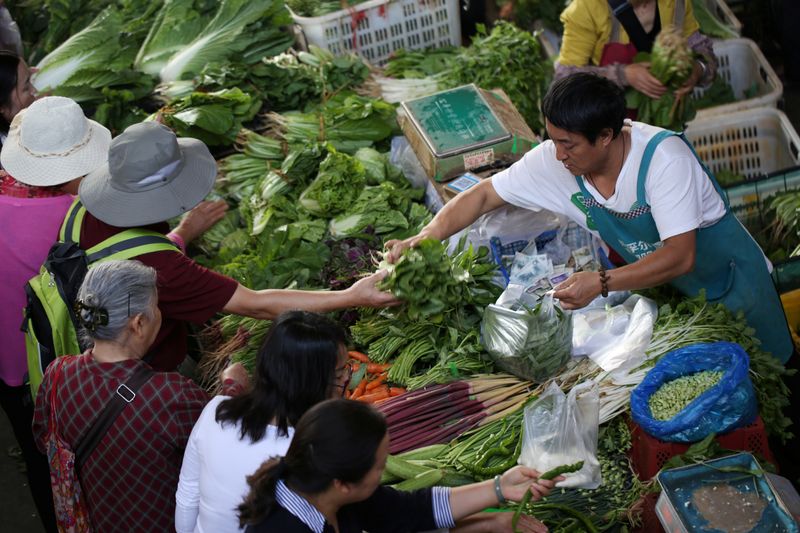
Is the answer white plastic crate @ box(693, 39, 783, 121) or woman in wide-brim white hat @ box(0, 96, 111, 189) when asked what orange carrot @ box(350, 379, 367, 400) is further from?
white plastic crate @ box(693, 39, 783, 121)

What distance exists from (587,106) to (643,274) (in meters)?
0.60

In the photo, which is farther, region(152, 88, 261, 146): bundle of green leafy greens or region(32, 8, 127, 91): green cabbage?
region(32, 8, 127, 91): green cabbage

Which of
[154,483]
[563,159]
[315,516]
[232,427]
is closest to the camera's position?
[315,516]

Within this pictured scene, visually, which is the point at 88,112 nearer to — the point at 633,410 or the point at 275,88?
the point at 275,88

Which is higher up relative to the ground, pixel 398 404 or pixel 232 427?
pixel 232 427

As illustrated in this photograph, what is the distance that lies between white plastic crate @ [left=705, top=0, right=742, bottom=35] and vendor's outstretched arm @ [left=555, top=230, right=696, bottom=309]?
372 cm

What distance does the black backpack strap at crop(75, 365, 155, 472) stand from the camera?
9.04 ft

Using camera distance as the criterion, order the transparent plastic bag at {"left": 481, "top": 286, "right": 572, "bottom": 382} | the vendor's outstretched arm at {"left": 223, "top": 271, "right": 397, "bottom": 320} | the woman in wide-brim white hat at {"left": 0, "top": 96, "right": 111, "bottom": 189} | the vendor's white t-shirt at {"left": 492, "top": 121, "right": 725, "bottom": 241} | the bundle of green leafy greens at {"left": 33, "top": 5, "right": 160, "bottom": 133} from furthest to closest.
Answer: the bundle of green leafy greens at {"left": 33, "top": 5, "right": 160, "bottom": 133} → the woman in wide-brim white hat at {"left": 0, "top": 96, "right": 111, "bottom": 189} → the vendor's outstretched arm at {"left": 223, "top": 271, "right": 397, "bottom": 320} → the transparent plastic bag at {"left": 481, "top": 286, "right": 572, "bottom": 382} → the vendor's white t-shirt at {"left": 492, "top": 121, "right": 725, "bottom": 241}

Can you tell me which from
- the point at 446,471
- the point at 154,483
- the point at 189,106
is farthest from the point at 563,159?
the point at 189,106

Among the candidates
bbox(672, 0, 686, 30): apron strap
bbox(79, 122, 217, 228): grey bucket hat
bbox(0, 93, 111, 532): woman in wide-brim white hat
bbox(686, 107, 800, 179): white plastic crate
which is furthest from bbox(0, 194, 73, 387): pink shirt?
bbox(686, 107, 800, 179): white plastic crate

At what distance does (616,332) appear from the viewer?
3.39 m

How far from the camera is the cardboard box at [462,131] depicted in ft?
14.5

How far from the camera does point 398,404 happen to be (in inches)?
132

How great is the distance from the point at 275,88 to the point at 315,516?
13.4 ft
